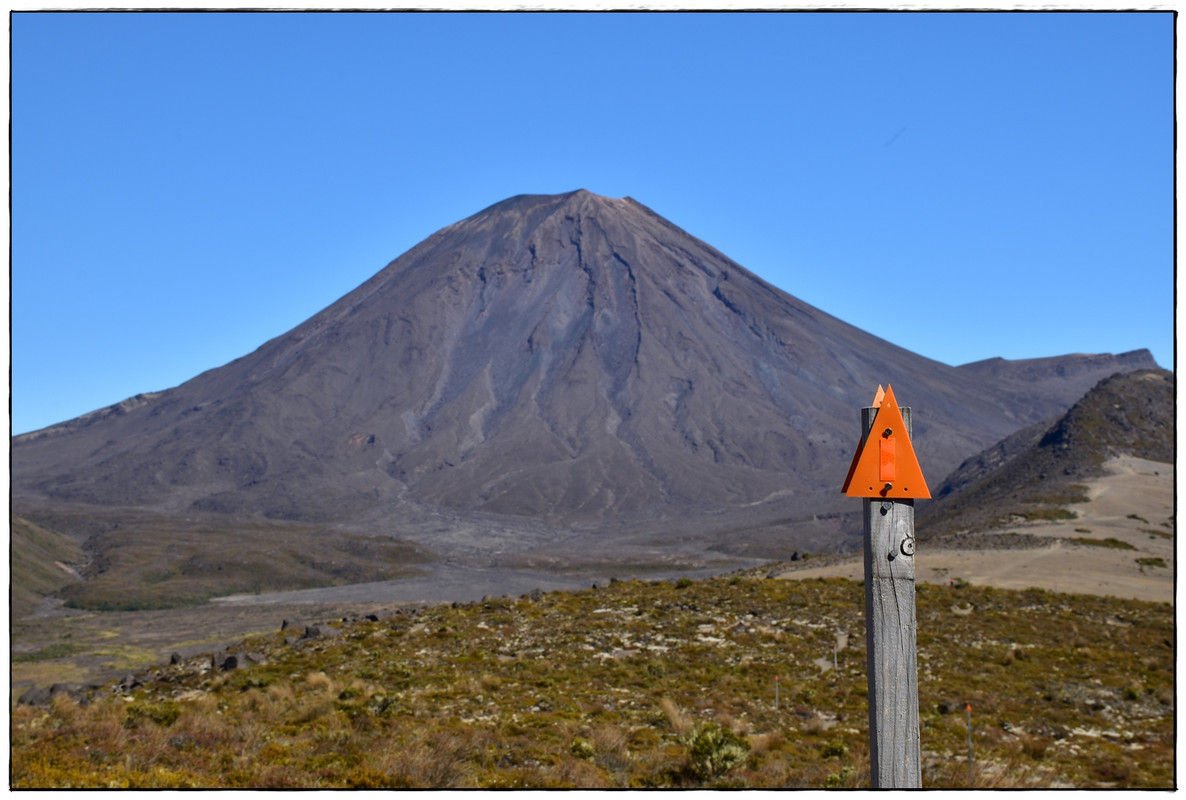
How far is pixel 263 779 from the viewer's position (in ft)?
26.7

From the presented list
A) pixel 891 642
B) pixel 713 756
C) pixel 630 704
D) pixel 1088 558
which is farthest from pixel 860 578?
pixel 891 642

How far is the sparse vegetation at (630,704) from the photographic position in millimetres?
9422

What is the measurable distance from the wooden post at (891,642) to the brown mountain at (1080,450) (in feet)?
188

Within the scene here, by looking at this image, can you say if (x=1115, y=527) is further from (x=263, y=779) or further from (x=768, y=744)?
(x=263, y=779)

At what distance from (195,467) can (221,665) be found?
17721 cm

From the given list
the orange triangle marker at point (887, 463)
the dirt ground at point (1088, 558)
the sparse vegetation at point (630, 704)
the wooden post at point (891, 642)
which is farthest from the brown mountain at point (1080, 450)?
the orange triangle marker at point (887, 463)

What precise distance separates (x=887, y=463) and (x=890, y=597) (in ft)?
1.96

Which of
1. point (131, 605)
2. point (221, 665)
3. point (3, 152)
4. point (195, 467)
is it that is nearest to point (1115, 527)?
point (221, 665)

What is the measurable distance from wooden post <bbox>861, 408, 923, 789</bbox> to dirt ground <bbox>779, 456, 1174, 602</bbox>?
23130mm

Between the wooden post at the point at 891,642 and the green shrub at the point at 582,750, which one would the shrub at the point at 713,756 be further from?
the wooden post at the point at 891,642

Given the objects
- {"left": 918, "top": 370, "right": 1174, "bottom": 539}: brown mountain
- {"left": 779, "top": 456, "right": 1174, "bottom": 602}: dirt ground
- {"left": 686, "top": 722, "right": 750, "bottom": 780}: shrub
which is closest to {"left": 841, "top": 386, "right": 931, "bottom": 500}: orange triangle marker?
{"left": 686, "top": 722, "right": 750, "bottom": 780}: shrub

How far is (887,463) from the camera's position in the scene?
4.02m

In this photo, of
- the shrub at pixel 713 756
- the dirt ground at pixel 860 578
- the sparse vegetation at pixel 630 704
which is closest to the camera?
the sparse vegetation at pixel 630 704

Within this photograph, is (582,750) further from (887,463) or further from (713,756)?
(887,463)
